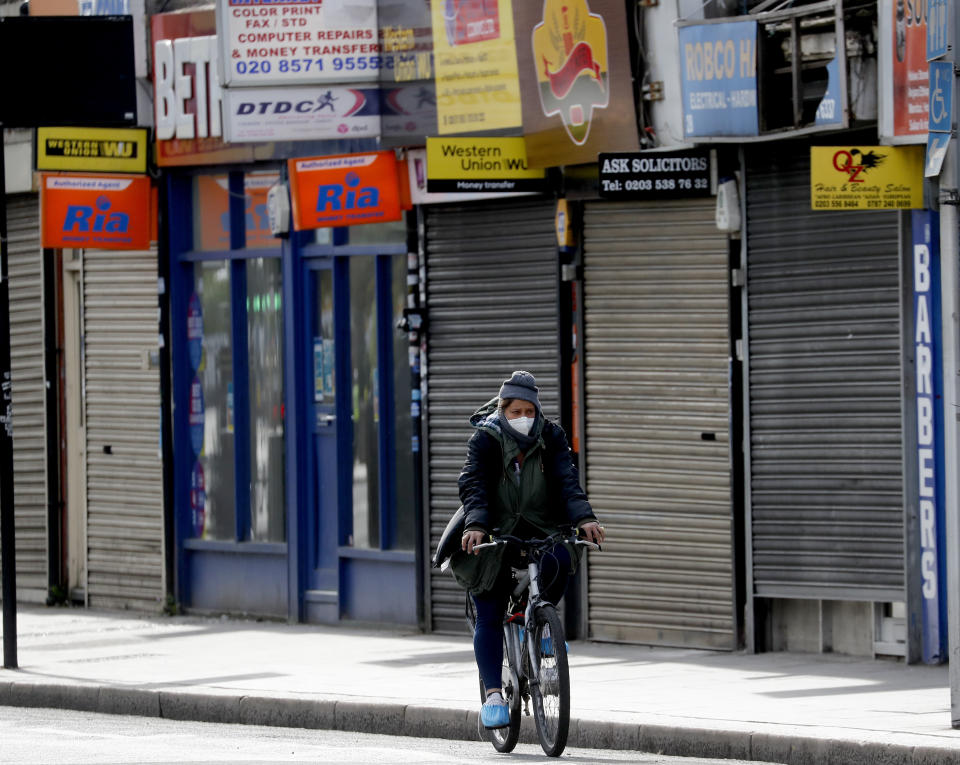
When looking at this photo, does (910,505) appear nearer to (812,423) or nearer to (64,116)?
(812,423)

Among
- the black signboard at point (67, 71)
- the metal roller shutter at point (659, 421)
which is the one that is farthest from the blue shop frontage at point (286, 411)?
the metal roller shutter at point (659, 421)

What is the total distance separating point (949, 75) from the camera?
932cm

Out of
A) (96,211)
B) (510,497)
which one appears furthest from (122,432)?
(510,497)

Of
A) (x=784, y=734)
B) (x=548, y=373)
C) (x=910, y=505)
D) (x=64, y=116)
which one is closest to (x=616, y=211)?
(x=548, y=373)

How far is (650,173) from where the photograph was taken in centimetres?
1302

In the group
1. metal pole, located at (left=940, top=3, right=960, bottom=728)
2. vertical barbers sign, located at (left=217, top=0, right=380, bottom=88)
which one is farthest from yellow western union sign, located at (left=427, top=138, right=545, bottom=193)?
metal pole, located at (left=940, top=3, right=960, bottom=728)

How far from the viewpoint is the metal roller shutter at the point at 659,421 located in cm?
1311

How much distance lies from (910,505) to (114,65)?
6465 mm

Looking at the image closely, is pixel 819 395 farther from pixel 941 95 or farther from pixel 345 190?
pixel 345 190

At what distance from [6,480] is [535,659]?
5.14 m

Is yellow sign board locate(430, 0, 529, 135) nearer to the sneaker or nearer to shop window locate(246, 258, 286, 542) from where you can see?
shop window locate(246, 258, 286, 542)

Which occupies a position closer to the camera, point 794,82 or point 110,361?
point 794,82

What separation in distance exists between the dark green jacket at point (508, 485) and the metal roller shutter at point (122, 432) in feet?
25.0

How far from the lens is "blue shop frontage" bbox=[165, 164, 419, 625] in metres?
15.2
